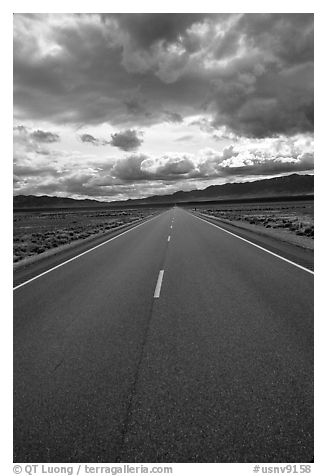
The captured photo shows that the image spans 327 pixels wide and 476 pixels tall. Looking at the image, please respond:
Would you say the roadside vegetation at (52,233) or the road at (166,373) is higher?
the roadside vegetation at (52,233)

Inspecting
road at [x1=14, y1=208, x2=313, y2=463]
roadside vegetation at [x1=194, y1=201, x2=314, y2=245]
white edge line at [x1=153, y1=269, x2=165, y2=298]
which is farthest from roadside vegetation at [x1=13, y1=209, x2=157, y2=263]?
roadside vegetation at [x1=194, y1=201, x2=314, y2=245]

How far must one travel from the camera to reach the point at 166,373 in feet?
13.8

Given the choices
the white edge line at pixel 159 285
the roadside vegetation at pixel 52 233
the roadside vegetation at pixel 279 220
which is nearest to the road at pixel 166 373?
the white edge line at pixel 159 285

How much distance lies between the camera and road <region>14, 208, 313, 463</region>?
304 cm

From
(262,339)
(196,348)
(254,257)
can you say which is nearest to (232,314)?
(262,339)

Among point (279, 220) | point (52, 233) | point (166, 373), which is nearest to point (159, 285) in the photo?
point (166, 373)

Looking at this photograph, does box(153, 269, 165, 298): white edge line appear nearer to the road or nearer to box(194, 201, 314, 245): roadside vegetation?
the road

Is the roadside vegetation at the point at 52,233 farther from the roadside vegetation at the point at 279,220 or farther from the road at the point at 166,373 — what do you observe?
the roadside vegetation at the point at 279,220

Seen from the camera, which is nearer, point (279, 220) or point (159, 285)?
point (159, 285)

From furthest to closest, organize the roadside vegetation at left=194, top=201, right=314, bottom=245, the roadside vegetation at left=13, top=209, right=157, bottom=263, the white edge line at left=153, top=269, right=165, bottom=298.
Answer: the roadside vegetation at left=194, top=201, right=314, bottom=245
the roadside vegetation at left=13, top=209, right=157, bottom=263
the white edge line at left=153, top=269, right=165, bottom=298

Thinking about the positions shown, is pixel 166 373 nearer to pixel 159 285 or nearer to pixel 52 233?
pixel 159 285

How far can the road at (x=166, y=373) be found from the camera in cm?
304

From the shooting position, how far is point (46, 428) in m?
3.34

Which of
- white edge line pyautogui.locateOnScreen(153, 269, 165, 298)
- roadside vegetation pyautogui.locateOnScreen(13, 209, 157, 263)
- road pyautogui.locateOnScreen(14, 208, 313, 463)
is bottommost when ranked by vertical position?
road pyautogui.locateOnScreen(14, 208, 313, 463)
